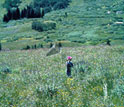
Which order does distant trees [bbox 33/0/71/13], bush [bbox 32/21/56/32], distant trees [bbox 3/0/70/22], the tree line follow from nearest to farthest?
bush [bbox 32/21/56/32] < the tree line < distant trees [bbox 3/0/70/22] < distant trees [bbox 33/0/71/13]

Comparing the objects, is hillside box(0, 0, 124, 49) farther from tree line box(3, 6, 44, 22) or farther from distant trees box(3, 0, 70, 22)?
distant trees box(3, 0, 70, 22)

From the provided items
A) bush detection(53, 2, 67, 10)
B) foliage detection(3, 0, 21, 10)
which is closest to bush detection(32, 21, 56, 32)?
foliage detection(3, 0, 21, 10)

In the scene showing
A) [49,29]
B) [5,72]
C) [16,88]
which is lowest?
[49,29]

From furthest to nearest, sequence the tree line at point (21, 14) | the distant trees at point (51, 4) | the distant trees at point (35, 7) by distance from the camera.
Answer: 1. the distant trees at point (51, 4)
2. the distant trees at point (35, 7)
3. the tree line at point (21, 14)

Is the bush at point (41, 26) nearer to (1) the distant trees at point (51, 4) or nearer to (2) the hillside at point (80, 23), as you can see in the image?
(2) the hillside at point (80, 23)

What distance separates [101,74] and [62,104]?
11.2 ft

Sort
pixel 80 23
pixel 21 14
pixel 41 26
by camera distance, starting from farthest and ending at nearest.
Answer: pixel 21 14 → pixel 80 23 → pixel 41 26

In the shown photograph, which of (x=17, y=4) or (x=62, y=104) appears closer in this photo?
(x=62, y=104)

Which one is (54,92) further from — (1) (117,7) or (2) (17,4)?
(2) (17,4)

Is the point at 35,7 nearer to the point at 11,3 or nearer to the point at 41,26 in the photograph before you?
the point at 11,3

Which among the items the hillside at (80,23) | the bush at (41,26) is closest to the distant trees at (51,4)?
the hillside at (80,23)

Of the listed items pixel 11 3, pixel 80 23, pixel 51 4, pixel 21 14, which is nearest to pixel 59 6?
pixel 51 4

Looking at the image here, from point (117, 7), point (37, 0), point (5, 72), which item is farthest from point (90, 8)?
point (5, 72)

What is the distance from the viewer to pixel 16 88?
832 cm
